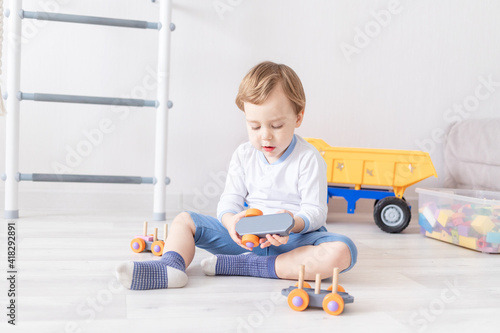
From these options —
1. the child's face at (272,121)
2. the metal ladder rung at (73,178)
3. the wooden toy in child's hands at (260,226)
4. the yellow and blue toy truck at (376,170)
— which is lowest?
the wooden toy in child's hands at (260,226)

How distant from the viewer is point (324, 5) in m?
1.95

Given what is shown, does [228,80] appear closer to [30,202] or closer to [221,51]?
[221,51]

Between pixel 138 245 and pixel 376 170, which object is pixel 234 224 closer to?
pixel 138 245

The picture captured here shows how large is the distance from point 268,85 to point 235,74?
3.06 ft

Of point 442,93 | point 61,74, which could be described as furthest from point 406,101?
point 61,74

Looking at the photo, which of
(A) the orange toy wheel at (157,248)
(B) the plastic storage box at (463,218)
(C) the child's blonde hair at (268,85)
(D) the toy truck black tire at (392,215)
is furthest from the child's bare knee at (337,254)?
(D) the toy truck black tire at (392,215)

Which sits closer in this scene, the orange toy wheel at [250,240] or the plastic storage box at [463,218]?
the orange toy wheel at [250,240]

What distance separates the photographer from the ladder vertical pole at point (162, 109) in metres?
1.67

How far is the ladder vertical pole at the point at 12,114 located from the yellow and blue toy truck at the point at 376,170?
36.7 inches

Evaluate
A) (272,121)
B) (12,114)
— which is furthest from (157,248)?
(12,114)

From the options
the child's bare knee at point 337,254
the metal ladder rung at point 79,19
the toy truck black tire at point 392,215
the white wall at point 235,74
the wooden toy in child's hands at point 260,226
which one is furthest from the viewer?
the white wall at point 235,74

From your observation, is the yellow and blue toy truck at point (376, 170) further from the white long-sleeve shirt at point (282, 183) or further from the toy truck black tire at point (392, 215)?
the white long-sleeve shirt at point (282, 183)

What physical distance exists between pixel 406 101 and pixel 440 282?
3.69 ft

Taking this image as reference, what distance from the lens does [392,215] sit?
65.6 inches
